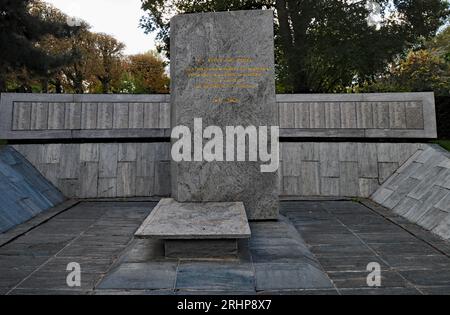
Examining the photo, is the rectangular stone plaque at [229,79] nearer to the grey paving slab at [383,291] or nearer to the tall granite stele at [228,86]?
the tall granite stele at [228,86]

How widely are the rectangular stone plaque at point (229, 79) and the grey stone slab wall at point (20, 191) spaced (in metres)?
3.20

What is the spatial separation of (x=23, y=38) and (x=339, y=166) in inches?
463

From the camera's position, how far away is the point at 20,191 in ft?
23.6

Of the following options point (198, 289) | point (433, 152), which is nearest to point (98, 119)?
point (198, 289)

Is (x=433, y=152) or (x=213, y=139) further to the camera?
(x=433, y=152)

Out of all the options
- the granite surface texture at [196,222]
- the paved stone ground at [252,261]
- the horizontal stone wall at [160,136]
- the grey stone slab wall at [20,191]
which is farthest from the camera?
the horizontal stone wall at [160,136]

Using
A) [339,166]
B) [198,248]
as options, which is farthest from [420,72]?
[198,248]

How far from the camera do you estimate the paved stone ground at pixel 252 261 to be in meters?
3.53

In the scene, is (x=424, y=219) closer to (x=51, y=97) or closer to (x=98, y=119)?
(x=98, y=119)

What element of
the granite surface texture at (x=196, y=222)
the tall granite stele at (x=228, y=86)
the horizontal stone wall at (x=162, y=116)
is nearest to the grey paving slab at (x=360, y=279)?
the granite surface texture at (x=196, y=222)

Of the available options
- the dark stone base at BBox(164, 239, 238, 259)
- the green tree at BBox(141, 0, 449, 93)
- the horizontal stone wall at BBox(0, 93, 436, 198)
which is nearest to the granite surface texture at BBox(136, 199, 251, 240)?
the dark stone base at BBox(164, 239, 238, 259)

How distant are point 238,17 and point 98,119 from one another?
16.9ft

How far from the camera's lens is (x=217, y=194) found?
238 inches
